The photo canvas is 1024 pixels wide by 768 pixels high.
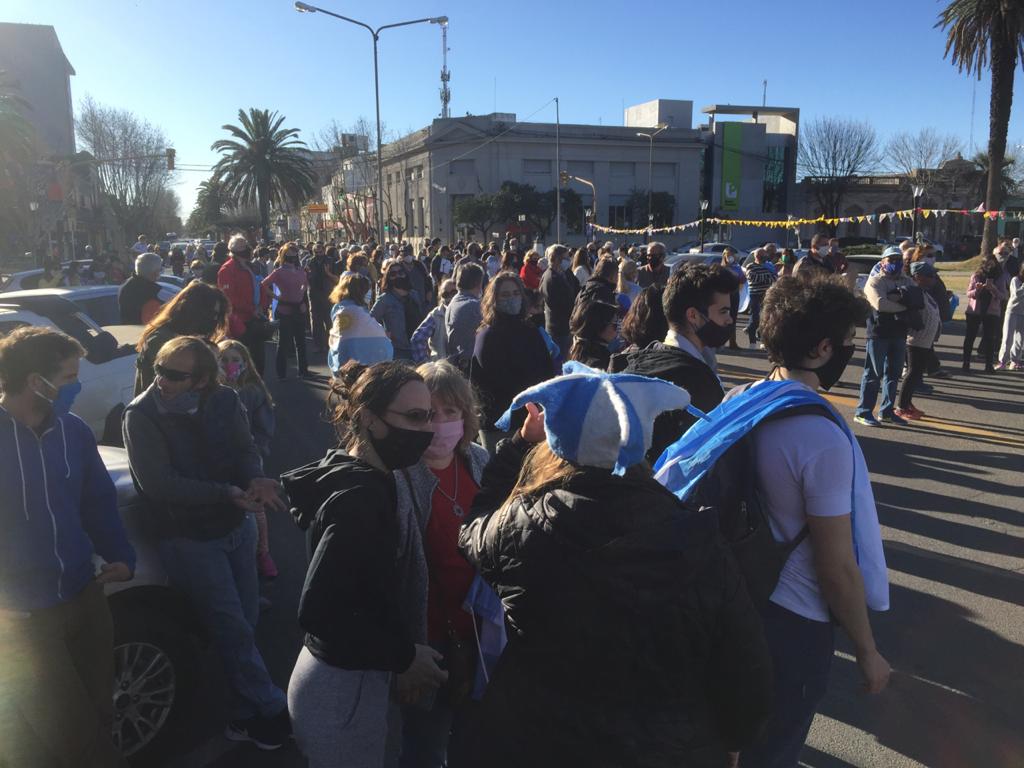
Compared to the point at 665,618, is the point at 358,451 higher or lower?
higher

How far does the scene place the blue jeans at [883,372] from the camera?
848cm

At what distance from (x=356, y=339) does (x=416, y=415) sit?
153 inches

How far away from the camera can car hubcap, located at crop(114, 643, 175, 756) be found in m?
3.24

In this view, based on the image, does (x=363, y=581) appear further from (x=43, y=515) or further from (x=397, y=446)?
(x=43, y=515)

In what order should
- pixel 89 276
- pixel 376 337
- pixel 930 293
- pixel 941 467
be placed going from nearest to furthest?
pixel 376 337 → pixel 941 467 → pixel 930 293 → pixel 89 276

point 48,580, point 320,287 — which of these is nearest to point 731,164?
point 320,287

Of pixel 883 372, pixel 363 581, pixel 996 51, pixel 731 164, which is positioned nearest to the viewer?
pixel 363 581

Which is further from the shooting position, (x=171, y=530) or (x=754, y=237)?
(x=754, y=237)

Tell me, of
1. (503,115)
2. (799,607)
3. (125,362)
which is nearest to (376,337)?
(125,362)

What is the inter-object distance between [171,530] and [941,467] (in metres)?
6.72

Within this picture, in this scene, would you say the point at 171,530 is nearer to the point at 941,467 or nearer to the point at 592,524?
the point at 592,524

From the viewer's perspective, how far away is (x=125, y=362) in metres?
7.31

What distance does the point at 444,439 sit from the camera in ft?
8.61

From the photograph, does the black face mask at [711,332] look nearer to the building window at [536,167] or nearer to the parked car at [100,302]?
the parked car at [100,302]
